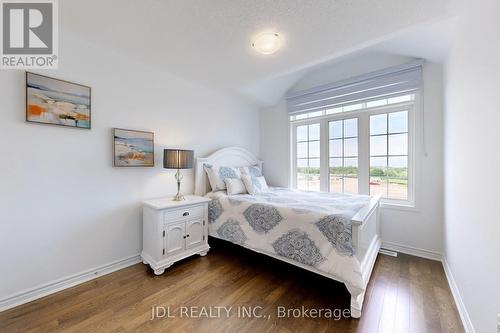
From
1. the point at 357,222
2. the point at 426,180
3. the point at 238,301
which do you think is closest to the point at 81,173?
the point at 238,301

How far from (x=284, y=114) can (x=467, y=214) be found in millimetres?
2829

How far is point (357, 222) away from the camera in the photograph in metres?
1.48

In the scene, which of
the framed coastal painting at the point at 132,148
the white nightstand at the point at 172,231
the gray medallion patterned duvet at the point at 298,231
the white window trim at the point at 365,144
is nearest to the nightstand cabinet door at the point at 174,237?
the white nightstand at the point at 172,231

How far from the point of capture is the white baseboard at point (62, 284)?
4.98 feet

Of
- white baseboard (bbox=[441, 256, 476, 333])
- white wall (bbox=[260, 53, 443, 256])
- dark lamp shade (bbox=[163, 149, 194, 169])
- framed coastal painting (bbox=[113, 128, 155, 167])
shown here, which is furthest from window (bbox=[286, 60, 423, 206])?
framed coastal painting (bbox=[113, 128, 155, 167])

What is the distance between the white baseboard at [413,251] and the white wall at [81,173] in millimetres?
2859

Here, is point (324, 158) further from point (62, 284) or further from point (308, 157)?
point (62, 284)

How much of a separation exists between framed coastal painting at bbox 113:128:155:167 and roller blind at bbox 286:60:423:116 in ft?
8.03

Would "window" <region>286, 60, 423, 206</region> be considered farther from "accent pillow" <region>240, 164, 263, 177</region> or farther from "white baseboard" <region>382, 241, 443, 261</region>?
"accent pillow" <region>240, 164, 263, 177</region>

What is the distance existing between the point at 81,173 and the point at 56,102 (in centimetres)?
65

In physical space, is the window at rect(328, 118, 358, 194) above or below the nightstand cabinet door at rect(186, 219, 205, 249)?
above

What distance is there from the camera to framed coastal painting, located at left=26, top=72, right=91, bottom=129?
1.60 m

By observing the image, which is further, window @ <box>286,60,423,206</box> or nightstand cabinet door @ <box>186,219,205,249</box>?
window @ <box>286,60,423,206</box>

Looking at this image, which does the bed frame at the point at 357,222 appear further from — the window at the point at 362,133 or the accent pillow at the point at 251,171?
the window at the point at 362,133
